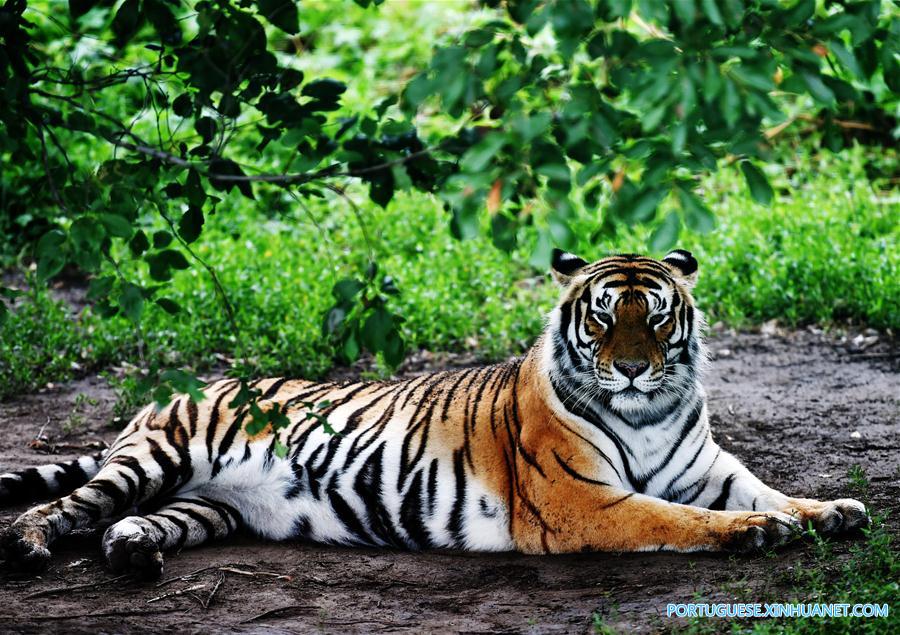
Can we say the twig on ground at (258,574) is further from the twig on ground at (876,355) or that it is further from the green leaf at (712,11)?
the twig on ground at (876,355)

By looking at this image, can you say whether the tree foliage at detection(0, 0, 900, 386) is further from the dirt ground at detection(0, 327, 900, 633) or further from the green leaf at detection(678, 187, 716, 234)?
the dirt ground at detection(0, 327, 900, 633)

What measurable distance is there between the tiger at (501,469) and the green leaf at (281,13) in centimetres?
131

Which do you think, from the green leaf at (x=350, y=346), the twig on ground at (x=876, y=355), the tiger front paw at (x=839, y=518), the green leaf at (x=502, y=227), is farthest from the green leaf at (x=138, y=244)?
the twig on ground at (x=876, y=355)

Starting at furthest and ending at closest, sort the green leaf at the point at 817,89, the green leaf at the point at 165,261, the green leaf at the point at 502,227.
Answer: the green leaf at the point at 165,261
the green leaf at the point at 502,227
the green leaf at the point at 817,89

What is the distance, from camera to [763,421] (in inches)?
227

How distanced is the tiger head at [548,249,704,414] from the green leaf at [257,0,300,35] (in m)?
1.63

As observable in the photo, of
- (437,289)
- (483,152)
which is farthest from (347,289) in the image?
(437,289)

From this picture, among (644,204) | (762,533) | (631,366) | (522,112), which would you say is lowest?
(762,533)

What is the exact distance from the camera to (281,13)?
134 inches

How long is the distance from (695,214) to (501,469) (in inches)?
82.9

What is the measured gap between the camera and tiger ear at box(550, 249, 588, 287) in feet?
15.3

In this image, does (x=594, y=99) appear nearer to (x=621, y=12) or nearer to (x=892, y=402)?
(x=621, y=12)

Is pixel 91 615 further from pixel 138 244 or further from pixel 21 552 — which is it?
pixel 138 244

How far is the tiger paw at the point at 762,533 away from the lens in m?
3.93
